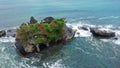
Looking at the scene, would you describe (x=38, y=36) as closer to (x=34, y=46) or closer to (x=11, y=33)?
(x=34, y=46)

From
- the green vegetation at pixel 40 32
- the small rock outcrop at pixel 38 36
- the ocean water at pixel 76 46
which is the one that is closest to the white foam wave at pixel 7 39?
the ocean water at pixel 76 46

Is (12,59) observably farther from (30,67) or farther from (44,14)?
(44,14)

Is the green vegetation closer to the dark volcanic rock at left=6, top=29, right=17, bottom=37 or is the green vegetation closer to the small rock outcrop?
the small rock outcrop

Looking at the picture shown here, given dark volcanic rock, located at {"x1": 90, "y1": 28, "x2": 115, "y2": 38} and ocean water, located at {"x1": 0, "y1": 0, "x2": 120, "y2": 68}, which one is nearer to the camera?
ocean water, located at {"x1": 0, "y1": 0, "x2": 120, "y2": 68}

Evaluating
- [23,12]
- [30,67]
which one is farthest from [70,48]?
[23,12]

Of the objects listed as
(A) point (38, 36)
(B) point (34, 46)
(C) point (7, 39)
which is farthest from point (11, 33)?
(B) point (34, 46)

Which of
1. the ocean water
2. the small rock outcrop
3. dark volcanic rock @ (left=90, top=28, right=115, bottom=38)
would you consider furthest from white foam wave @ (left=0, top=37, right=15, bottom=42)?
dark volcanic rock @ (left=90, top=28, right=115, bottom=38)

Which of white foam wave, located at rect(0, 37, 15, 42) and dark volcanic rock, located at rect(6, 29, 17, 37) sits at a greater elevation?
dark volcanic rock, located at rect(6, 29, 17, 37)

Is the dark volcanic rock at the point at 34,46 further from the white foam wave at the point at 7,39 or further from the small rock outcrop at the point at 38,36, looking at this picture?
the white foam wave at the point at 7,39

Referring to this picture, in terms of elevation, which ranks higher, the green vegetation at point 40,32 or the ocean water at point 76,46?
the green vegetation at point 40,32
